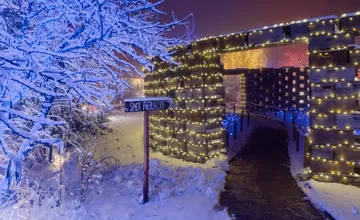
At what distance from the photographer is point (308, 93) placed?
12.1 meters

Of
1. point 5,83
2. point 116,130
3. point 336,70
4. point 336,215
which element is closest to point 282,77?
point 116,130

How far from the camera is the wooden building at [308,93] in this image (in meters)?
8.37

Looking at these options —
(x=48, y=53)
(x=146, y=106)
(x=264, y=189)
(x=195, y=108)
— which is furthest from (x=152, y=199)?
(x=195, y=108)

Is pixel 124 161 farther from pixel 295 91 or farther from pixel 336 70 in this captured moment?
pixel 295 91

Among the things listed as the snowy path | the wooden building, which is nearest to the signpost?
the snowy path

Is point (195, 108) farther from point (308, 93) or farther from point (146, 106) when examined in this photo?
point (146, 106)

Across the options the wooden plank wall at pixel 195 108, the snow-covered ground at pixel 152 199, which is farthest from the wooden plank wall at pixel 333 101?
the wooden plank wall at pixel 195 108

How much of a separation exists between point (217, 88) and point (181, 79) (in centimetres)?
152

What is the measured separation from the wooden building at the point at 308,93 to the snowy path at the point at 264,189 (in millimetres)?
1147

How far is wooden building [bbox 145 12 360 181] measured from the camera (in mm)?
8367

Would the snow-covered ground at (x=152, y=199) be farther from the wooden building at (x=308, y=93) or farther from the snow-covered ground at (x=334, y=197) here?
the snow-covered ground at (x=334, y=197)

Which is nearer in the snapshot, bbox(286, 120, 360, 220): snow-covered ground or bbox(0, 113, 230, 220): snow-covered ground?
bbox(0, 113, 230, 220): snow-covered ground

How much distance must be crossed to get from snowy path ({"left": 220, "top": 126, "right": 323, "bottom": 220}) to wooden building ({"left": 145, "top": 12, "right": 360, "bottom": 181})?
3.76ft

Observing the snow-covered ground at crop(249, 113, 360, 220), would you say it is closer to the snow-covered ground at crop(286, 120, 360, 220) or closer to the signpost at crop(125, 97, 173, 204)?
the snow-covered ground at crop(286, 120, 360, 220)
